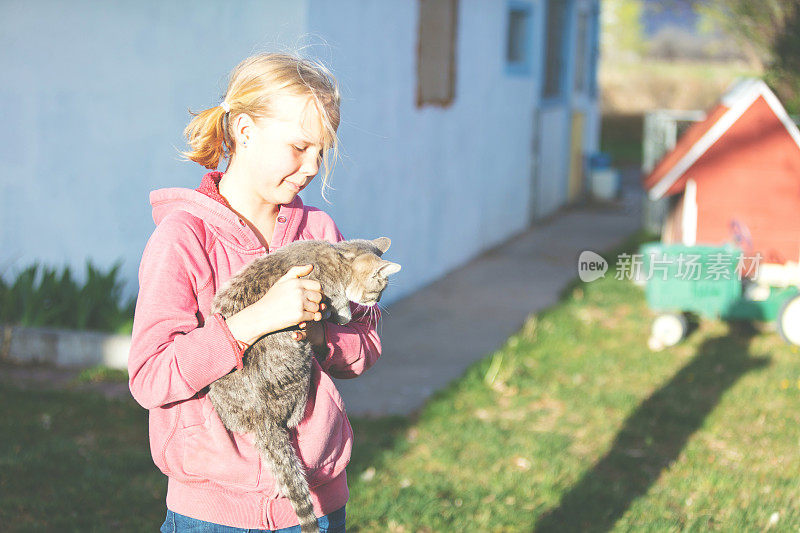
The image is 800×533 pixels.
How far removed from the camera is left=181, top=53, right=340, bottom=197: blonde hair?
228 cm

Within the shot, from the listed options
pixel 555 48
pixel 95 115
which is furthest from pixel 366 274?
pixel 555 48

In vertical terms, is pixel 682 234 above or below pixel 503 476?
above

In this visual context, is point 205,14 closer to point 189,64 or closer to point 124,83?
point 189,64

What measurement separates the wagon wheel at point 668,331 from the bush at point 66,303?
4.62 metres

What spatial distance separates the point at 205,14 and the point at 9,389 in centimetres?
342

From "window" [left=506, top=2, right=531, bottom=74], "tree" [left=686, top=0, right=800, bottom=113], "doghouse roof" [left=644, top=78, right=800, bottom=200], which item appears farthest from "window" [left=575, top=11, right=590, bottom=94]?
"doghouse roof" [left=644, top=78, right=800, bottom=200]

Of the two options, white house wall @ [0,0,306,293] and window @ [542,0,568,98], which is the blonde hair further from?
window @ [542,0,568,98]

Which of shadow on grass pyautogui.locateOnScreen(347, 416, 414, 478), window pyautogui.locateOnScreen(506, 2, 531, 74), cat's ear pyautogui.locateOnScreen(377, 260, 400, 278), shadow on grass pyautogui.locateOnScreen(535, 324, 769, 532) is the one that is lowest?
shadow on grass pyautogui.locateOnScreen(535, 324, 769, 532)

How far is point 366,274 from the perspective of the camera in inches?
93.2

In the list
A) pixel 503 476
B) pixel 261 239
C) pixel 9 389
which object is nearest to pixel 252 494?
pixel 261 239

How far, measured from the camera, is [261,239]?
2.46 metres

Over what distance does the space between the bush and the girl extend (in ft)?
14.9

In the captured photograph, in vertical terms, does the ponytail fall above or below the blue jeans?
above

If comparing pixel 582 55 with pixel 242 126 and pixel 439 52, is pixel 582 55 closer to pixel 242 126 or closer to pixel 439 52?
pixel 439 52
